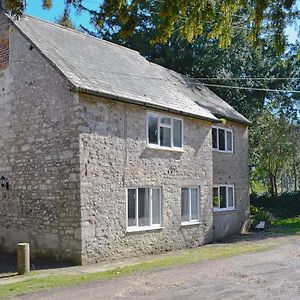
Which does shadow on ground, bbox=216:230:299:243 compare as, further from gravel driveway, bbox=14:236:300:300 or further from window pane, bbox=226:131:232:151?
gravel driveway, bbox=14:236:300:300

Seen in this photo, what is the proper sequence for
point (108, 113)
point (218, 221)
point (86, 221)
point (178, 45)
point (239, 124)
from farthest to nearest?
point (178, 45) → point (239, 124) → point (218, 221) → point (108, 113) → point (86, 221)

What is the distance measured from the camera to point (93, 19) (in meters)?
7.70

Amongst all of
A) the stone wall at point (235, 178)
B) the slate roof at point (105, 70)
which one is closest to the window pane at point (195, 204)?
the stone wall at point (235, 178)

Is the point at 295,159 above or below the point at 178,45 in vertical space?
below

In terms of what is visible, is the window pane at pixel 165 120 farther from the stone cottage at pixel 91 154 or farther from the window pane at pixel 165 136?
the window pane at pixel 165 136

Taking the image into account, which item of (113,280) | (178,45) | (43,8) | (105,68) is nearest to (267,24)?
(43,8)

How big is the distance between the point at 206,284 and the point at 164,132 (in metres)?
8.24

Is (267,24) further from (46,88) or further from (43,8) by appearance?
(46,88)

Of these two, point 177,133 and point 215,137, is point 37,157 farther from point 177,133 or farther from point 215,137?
point 215,137

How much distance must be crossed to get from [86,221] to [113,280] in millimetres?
3470

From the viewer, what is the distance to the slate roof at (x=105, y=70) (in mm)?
15062

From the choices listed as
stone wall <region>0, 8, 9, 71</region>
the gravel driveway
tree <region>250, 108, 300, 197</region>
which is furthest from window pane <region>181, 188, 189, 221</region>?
tree <region>250, 108, 300, 197</region>

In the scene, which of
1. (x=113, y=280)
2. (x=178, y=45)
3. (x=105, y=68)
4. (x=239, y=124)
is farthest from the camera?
(x=178, y=45)

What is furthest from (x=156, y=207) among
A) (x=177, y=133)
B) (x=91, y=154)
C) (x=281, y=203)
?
(x=281, y=203)
